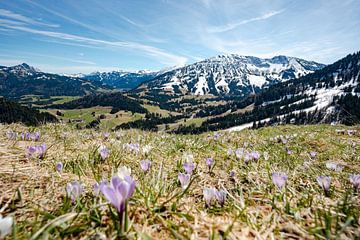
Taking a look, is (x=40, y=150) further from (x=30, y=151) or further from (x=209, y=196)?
(x=209, y=196)

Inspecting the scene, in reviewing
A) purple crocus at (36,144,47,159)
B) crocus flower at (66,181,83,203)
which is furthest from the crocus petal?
purple crocus at (36,144,47,159)

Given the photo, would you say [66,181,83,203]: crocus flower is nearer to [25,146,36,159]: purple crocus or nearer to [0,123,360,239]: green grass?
[0,123,360,239]: green grass

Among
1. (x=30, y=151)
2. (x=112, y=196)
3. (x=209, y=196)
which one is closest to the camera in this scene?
(x=112, y=196)

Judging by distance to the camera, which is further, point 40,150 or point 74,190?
point 40,150

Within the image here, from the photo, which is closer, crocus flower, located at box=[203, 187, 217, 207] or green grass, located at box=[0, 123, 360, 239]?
green grass, located at box=[0, 123, 360, 239]

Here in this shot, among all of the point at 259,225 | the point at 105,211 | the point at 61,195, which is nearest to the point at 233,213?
the point at 259,225

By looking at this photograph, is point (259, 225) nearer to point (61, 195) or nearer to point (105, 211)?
point (105, 211)

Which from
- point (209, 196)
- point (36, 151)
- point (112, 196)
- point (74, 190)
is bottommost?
point (36, 151)

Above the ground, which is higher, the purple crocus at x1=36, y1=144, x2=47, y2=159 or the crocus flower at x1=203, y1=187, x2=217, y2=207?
the crocus flower at x1=203, y1=187, x2=217, y2=207

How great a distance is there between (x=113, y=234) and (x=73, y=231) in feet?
0.97

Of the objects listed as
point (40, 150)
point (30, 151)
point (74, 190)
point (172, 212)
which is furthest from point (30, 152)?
point (172, 212)

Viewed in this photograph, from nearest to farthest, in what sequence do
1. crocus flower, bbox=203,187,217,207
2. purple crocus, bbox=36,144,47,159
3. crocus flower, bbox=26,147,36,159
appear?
crocus flower, bbox=203,187,217,207, crocus flower, bbox=26,147,36,159, purple crocus, bbox=36,144,47,159

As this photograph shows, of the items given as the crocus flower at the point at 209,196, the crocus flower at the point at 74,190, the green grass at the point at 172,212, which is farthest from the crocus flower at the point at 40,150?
the crocus flower at the point at 209,196

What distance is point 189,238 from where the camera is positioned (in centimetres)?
164
